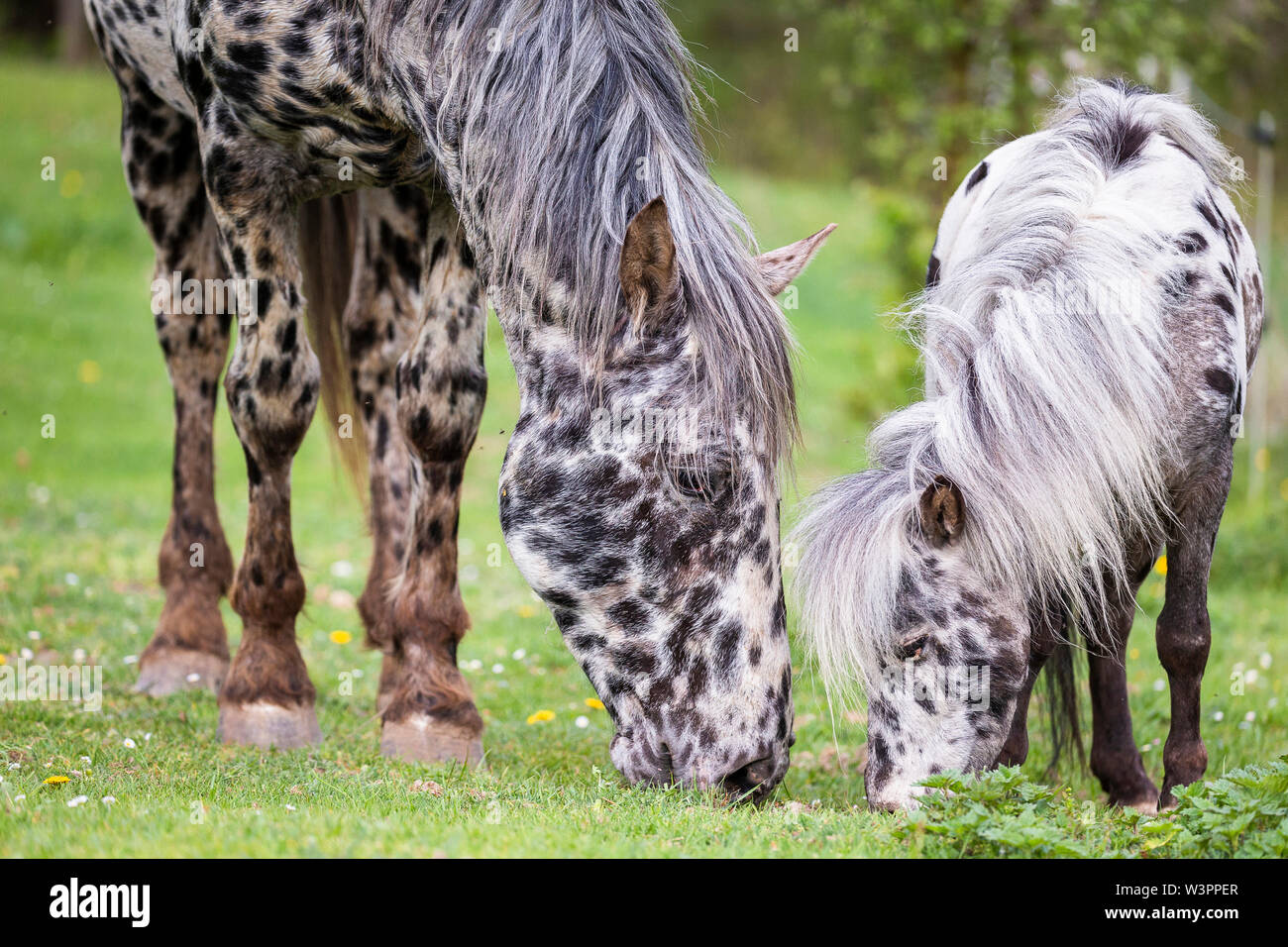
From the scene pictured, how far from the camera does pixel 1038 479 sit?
355 cm

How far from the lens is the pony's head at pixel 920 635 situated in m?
3.58

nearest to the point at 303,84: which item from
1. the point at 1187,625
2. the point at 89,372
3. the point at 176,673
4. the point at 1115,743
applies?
the point at 176,673

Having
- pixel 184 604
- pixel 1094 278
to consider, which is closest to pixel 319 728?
pixel 184 604

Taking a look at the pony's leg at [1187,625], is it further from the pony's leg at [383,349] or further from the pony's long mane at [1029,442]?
the pony's leg at [383,349]

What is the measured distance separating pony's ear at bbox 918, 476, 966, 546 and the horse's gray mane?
42 cm

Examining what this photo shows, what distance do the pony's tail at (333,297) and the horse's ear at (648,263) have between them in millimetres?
2446

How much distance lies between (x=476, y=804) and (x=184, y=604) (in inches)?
108

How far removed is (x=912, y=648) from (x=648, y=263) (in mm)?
1305

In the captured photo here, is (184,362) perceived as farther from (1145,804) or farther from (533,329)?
(1145,804)

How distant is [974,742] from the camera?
361 centimetres

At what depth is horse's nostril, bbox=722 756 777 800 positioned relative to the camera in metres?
3.47

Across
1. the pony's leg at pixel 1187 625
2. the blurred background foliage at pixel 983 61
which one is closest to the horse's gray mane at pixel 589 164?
the pony's leg at pixel 1187 625
